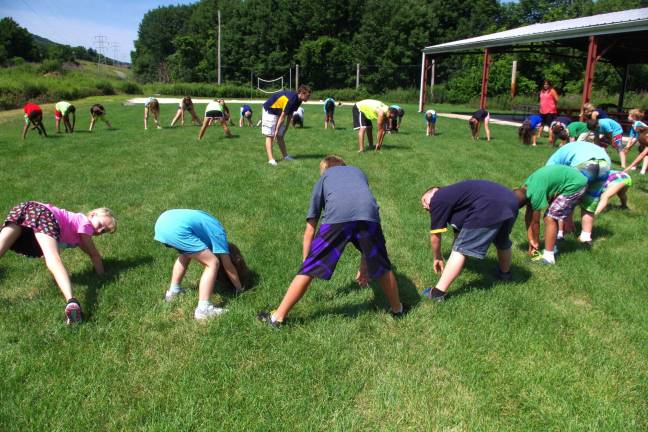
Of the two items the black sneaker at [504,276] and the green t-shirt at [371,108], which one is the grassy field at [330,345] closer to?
the black sneaker at [504,276]

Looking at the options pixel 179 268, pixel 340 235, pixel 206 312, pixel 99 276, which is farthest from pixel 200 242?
pixel 99 276

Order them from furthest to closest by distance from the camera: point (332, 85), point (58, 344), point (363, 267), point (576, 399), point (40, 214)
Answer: point (332, 85) < point (363, 267) < point (40, 214) < point (58, 344) < point (576, 399)

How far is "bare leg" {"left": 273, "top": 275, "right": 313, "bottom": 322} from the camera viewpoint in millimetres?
3588

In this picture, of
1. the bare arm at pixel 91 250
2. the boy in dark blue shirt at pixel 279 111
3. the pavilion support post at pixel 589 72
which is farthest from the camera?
the pavilion support post at pixel 589 72

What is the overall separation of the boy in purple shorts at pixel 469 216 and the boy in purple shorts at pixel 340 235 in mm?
774

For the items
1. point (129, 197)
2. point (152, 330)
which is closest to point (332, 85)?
point (129, 197)

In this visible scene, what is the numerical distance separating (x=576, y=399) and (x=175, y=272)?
3.29 meters

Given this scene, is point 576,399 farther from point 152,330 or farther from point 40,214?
A: point 40,214

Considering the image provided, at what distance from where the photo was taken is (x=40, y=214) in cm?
409

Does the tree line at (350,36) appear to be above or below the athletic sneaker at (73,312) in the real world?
above

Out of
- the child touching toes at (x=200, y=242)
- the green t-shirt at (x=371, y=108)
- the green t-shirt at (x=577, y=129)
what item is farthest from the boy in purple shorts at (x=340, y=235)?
the green t-shirt at (x=577, y=129)

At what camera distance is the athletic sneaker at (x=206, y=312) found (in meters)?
3.88

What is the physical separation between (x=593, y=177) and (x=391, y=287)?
3591mm

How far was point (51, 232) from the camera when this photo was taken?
406 cm
